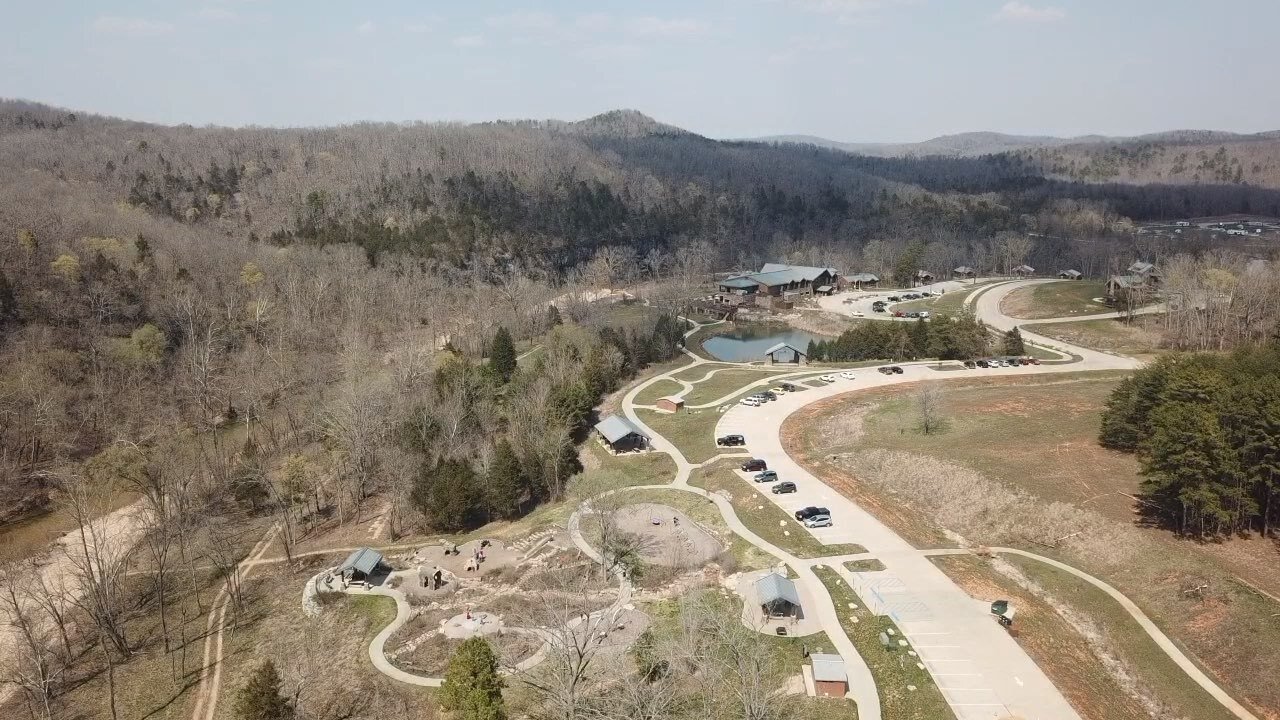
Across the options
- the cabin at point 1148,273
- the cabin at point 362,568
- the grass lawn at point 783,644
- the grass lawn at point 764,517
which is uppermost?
the cabin at point 1148,273

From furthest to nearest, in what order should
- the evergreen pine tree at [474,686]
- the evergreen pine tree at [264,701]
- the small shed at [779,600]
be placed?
the small shed at [779,600] < the evergreen pine tree at [264,701] < the evergreen pine tree at [474,686]

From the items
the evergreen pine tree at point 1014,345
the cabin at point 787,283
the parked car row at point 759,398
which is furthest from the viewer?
the cabin at point 787,283

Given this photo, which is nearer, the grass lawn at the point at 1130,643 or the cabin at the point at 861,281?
the grass lawn at the point at 1130,643

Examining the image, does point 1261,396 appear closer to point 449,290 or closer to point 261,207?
point 449,290

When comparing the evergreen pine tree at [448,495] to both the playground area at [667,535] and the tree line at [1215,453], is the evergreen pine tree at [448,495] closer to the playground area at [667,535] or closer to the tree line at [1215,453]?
the playground area at [667,535]

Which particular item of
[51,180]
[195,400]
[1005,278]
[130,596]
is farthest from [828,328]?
[51,180]

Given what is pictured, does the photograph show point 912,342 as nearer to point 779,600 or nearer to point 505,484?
point 505,484

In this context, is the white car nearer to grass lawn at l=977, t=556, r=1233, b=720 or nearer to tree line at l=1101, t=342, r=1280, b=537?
grass lawn at l=977, t=556, r=1233, b=720

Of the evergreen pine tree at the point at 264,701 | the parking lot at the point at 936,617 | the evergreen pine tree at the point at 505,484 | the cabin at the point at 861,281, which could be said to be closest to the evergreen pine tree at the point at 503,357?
the evergreen pine tree at the point at 505,484
